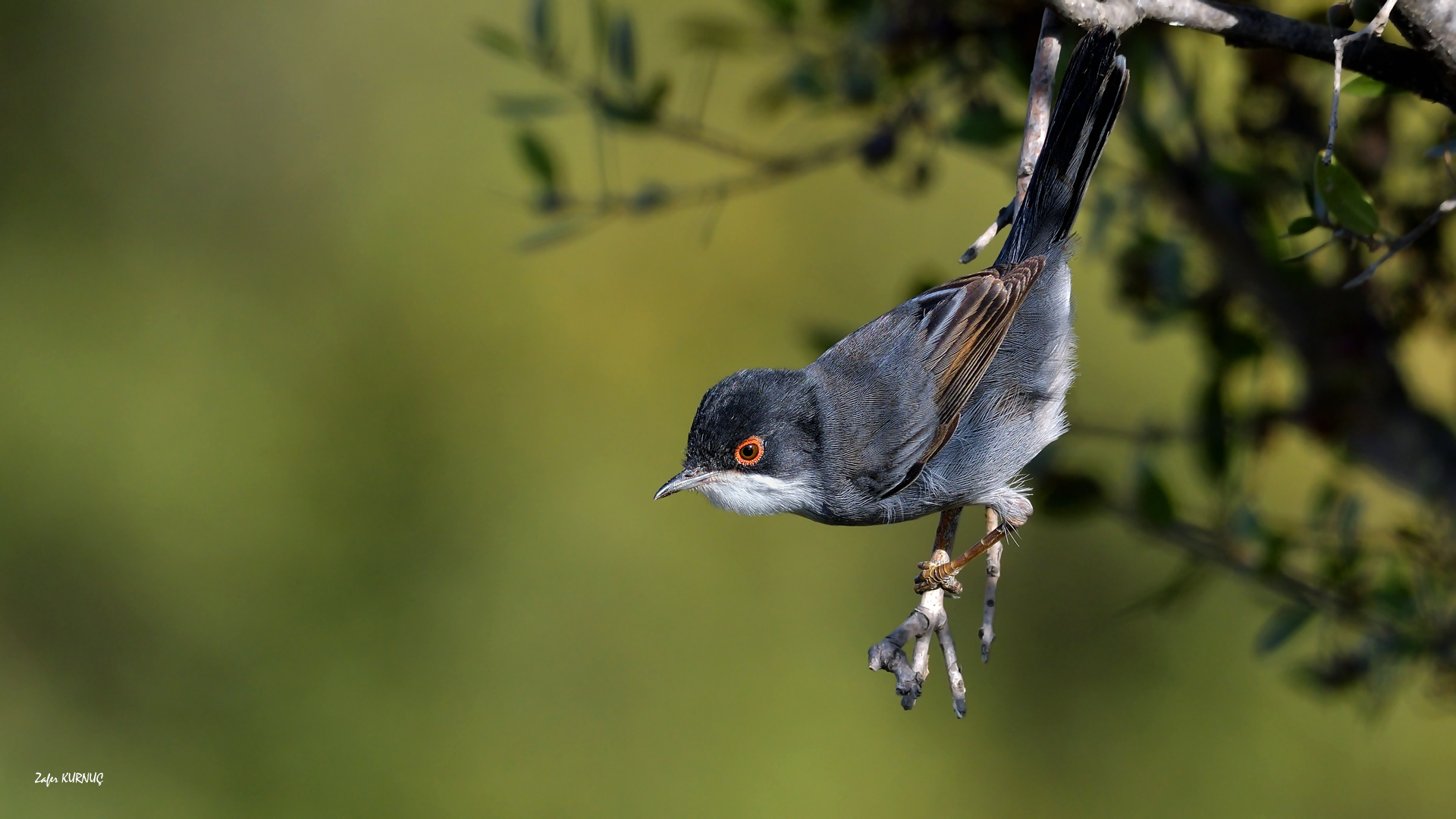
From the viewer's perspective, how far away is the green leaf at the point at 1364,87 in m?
1.66

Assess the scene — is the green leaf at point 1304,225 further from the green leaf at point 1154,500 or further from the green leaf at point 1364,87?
the green leaf at point 1154,500

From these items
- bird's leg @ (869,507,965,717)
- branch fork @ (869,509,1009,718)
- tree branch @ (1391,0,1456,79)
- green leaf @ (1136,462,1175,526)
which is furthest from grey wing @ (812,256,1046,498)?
tree branch @ (1391,0,1456,79)

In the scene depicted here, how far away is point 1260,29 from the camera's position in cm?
157

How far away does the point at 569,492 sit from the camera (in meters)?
5.20

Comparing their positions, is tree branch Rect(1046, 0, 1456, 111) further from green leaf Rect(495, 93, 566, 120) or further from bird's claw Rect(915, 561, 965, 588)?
green leaf Rect(495, 93, 566, 120)

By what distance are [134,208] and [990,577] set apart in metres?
5.27

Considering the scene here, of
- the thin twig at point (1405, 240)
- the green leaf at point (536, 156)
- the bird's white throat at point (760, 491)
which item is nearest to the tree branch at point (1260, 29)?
the thin twig at point (1405, 240)

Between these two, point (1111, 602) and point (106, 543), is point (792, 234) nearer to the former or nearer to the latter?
point (1111, 602)

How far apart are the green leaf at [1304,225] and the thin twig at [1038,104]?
1.65 ft

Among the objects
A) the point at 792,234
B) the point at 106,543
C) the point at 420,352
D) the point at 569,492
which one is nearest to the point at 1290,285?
the point at 792,234

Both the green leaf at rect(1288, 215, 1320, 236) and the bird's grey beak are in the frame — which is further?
the bird's grey beak

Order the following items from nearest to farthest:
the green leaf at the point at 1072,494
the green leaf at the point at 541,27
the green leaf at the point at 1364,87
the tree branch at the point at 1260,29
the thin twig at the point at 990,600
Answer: the tree branch at the point at 1260,29
the green leaf at the point at 1364,87
the thin twig at the point at 990,600
the green leaf at the point at 1072,494
the green leaf at the point at 541,27

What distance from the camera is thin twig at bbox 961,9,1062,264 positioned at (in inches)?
75.6

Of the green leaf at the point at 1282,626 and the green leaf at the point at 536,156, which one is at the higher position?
the green leaf at the point at 536,156
